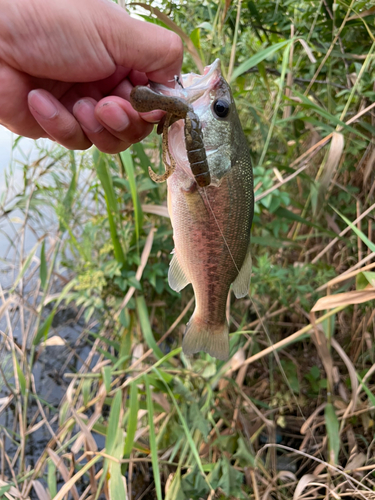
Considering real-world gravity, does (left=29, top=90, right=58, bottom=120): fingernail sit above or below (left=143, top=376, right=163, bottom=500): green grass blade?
above

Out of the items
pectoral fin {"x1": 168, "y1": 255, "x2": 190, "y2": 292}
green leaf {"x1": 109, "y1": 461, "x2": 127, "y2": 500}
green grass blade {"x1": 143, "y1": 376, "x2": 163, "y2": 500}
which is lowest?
green leaf {"x1": 109, "y1": 461, "x2": 127, "y2": 500}

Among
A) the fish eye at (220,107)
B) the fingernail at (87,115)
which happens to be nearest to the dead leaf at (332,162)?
the fish eye at (220,107)

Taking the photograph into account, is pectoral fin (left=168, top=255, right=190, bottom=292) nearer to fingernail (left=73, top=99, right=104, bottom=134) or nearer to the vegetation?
the vegetation

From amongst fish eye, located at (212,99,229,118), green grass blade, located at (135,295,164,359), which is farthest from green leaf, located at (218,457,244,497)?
fish eye, located at (212,99,229,118)

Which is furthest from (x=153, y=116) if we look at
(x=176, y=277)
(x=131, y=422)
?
(x=131, y=422)

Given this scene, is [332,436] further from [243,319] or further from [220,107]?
[220,107]

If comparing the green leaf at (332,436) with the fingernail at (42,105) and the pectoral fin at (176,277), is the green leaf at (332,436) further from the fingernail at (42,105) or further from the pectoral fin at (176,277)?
the fingernail at (42,105)

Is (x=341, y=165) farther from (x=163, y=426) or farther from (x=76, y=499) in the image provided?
(x=76, y=499)

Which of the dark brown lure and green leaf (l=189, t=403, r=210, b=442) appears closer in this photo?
the dark brown lure
